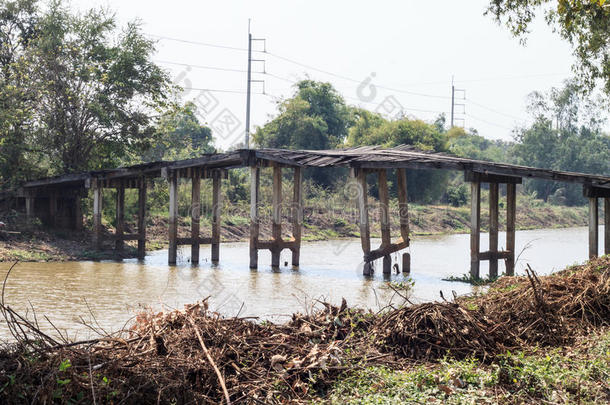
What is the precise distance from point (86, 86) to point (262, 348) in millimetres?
20118

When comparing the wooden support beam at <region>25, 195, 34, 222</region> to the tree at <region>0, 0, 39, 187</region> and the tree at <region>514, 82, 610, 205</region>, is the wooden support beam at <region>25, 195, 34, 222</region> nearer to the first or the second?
the tree at <region>0, 0, 39, 187</region>

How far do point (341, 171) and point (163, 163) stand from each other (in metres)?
24.6

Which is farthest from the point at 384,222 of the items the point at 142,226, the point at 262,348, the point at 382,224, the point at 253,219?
the point at 262,348

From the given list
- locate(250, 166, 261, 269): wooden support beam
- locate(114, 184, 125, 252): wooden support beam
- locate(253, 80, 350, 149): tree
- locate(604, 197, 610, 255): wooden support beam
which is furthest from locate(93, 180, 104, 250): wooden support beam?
locate(253, 80, 350, 149): tree

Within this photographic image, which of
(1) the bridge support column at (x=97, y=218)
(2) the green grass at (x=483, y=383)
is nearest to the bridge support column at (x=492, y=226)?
(2) the green grass at (x=483, y=383)

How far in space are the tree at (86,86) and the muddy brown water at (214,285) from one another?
4776mm

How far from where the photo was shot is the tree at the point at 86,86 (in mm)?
23453

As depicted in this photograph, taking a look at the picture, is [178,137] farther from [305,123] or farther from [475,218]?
[475,218]

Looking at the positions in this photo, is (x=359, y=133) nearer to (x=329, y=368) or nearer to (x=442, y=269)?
(x=442, y=269)

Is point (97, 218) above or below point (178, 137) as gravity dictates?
below

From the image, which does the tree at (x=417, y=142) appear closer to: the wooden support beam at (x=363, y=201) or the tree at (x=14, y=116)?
the tree at (x=14, y=116)

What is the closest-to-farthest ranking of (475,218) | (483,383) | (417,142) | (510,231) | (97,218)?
(483,383) → (475,218) → (510,231) → (97,218) → (417,142)

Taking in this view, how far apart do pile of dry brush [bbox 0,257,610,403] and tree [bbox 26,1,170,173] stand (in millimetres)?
Result: 18418

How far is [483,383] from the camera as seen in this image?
18.6 feet
